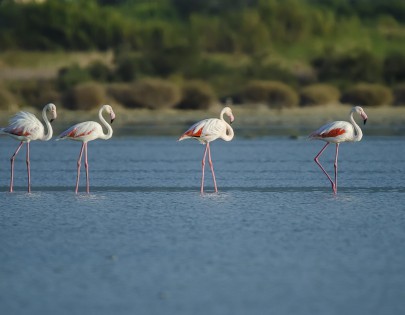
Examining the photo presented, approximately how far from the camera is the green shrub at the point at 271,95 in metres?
32.7

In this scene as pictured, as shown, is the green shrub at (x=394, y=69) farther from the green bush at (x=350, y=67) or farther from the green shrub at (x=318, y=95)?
the green shrub at (x=318, y=95)

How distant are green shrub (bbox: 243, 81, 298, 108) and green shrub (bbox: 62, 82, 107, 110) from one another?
16.0ft

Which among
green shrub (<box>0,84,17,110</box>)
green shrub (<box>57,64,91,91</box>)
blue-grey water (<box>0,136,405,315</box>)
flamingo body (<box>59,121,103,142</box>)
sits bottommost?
blue-grey water (<box>0,136,405,315</box>)

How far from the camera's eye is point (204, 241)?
340 inches

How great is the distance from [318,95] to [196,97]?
4100mm

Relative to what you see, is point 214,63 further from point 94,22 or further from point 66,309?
point 66,309

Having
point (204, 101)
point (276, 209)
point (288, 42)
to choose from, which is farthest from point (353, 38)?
point (276, 209)

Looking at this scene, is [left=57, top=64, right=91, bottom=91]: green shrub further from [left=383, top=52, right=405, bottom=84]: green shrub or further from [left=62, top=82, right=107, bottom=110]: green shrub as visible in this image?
[left=383, top=52, right=405, bottom=84]: green shrub

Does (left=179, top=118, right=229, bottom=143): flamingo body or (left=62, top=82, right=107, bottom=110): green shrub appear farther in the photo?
(left=62, top=82, right=107, bottom=110): green shrub

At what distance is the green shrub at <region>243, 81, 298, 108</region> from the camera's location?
107 ft

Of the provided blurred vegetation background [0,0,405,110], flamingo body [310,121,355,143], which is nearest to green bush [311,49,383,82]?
blurred vegetation background [0,0,405,110]

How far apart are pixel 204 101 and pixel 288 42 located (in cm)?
1615

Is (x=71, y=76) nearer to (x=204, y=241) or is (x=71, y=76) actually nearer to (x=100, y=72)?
(x=100, y=72)

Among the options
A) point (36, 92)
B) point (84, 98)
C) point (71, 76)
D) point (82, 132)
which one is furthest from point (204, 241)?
point (71, 76)
